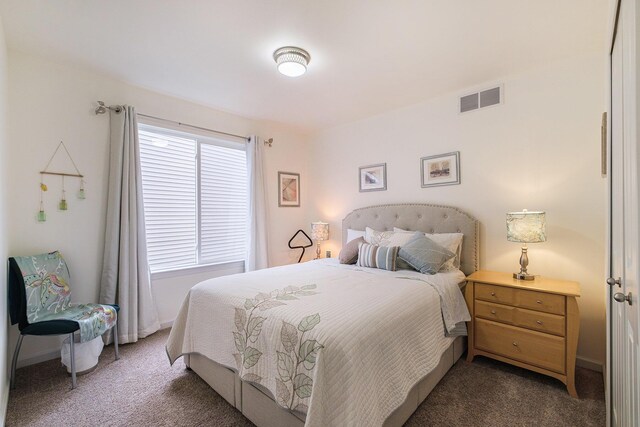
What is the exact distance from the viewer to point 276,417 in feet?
5.02

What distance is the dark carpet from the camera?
174 centimetres

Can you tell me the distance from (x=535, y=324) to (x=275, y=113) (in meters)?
3.50

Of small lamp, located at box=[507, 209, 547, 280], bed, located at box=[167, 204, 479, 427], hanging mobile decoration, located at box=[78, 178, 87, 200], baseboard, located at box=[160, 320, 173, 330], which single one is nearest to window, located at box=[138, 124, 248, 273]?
hanging mobile decoration, located at box=[78, 178, 87, 200]

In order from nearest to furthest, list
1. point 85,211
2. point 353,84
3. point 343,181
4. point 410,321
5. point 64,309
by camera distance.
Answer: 1. point 410,321
2. point 64,309
3. point 85,211
4. point 353,84
5. point 343,181

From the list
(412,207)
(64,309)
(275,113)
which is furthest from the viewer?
(275,113)

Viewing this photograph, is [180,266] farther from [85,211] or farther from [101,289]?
[85,211]

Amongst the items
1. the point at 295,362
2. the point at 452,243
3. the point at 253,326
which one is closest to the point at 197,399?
the point at 253,326

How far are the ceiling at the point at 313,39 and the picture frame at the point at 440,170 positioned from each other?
72cm

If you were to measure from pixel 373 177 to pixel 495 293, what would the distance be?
199 cm

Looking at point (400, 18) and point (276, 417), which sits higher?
point (400, 18)

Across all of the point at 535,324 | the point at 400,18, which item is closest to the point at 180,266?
the point at 400,18

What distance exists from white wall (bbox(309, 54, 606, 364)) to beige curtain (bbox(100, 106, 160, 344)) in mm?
2880

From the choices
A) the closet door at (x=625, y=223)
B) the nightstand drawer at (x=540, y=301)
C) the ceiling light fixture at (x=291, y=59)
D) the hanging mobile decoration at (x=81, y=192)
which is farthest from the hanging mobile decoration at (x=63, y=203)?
the nightstand drawer at (x=540, y=301)

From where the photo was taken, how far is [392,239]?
3.03 metres
